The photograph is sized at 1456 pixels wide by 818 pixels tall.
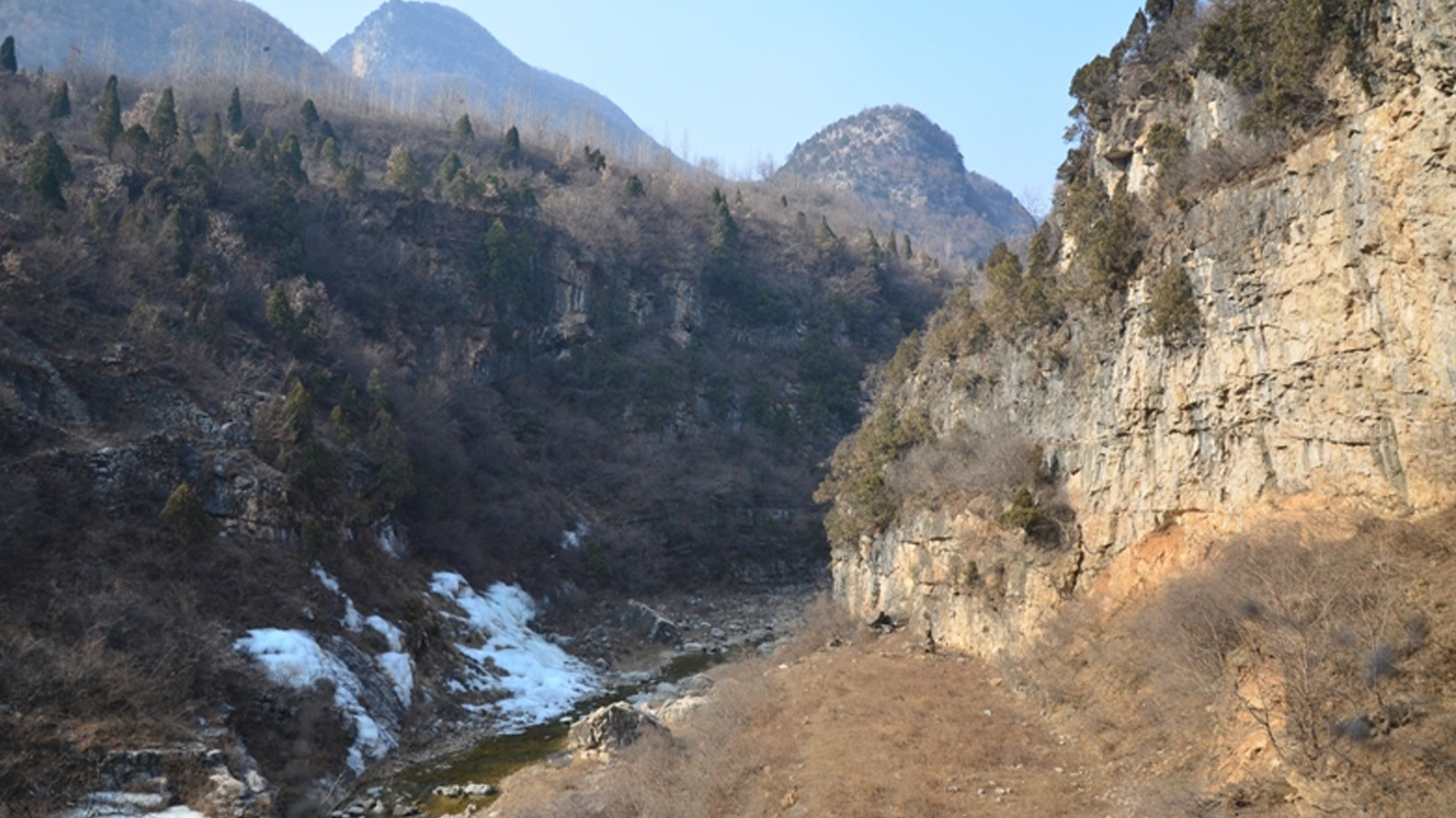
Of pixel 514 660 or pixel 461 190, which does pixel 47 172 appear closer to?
pixel 514 660

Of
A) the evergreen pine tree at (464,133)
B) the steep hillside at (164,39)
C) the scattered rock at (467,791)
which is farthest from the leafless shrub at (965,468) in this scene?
the steep hillside at (164,39)

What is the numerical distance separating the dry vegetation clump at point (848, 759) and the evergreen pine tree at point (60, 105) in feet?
179

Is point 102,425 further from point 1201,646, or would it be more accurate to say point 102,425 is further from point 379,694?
point 1201,646

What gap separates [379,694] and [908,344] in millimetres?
22528

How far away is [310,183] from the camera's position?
6309 centimetres


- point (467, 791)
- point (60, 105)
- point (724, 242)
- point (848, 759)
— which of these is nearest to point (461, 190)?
point (724, 242)

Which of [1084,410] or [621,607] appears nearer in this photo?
[1084,410]

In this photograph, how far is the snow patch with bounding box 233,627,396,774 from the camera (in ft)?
83.7

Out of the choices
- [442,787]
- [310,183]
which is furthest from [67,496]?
[310,183]

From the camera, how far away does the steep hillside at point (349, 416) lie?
24078 millimetres

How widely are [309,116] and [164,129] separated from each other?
2641cm

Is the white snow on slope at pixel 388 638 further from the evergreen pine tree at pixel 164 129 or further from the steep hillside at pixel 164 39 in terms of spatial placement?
the steep hillside at pixel 164 39

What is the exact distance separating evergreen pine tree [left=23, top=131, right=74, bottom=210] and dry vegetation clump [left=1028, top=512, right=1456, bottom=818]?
1753 inches

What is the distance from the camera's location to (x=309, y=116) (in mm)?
79062
